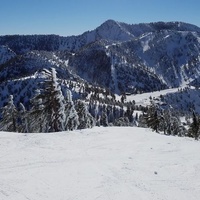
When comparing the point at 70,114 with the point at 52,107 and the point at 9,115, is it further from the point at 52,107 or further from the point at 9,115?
the point at 9,115

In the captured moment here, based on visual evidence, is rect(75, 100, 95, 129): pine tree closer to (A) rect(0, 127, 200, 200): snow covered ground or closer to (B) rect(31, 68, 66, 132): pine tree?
(B) rect(31, 68, 66, 132): pine tree

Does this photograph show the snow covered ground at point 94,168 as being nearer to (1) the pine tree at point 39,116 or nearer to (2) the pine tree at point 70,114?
(1) the pine tree at point 39,116

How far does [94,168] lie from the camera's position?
19750 mm

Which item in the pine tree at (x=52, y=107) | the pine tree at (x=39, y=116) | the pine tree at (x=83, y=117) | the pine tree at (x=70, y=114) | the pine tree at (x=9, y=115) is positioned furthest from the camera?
the pine tree at (x=83, y=117)

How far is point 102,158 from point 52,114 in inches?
1069

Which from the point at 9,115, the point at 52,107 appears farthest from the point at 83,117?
the point at 52,107

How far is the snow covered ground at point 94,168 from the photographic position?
15.8 m

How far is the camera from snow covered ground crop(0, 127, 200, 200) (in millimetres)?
15797

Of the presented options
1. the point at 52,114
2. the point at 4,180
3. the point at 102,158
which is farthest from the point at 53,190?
the point at 52,114

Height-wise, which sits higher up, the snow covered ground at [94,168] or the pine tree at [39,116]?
the pine tree at [39,116]

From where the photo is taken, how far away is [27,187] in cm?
1582

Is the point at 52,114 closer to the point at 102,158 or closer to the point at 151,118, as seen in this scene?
the point at 102,158

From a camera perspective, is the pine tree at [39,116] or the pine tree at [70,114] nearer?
the pine tree at [39,116]

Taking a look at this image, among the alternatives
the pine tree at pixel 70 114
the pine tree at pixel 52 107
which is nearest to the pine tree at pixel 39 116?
the pine tree at pixel 52 107
